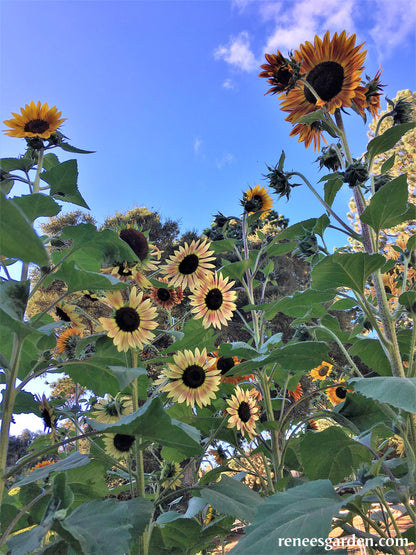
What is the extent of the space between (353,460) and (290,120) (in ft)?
3.69

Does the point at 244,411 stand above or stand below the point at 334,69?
below

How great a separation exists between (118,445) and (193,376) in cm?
39

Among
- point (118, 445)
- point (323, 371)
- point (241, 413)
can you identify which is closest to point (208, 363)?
point (241, 413)

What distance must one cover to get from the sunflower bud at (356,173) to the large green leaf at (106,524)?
955mm

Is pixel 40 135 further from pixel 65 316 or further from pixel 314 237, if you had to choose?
pixel 314 237

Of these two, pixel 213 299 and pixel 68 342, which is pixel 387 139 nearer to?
pixel 213 299

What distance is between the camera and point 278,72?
1345mm

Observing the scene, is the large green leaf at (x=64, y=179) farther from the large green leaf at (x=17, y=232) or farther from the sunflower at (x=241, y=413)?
the sunflower at (x=241, y=413)

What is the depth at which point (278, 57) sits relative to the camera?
1327mm

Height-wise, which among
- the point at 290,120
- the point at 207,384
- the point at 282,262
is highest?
the point at 282,262

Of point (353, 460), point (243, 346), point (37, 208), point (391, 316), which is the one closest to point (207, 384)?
point (243, 346)

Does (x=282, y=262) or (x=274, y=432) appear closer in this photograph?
(x=274, y=432)

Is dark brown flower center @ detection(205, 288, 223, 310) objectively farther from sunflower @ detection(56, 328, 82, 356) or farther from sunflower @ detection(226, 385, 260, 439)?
sunflower @ detection(56, 328, 82, 356)

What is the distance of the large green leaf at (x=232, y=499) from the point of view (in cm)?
93
